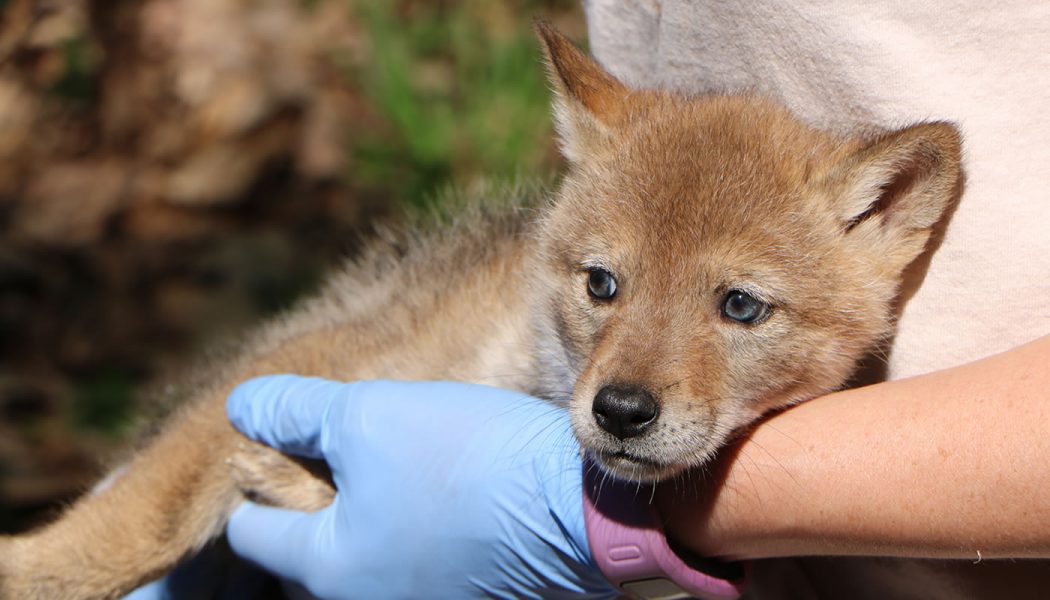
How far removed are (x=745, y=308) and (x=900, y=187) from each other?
1.34 feet

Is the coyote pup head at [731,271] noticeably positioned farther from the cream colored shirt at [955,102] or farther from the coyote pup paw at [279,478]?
the coyote pup paw at [279,478]

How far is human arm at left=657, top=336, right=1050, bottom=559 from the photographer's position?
1749mm

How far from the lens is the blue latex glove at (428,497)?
2.32m

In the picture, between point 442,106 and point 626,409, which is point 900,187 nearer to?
point 626,409

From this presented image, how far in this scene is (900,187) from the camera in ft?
7.13

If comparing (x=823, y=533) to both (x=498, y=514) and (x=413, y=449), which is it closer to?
(x=498, y=514)

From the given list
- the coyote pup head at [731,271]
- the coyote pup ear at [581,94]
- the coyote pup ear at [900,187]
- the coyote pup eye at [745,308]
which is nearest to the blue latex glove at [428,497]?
the coyote pup head at [731,271]

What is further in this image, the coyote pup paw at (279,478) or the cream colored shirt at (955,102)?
the coyote pup paw at (279,478)

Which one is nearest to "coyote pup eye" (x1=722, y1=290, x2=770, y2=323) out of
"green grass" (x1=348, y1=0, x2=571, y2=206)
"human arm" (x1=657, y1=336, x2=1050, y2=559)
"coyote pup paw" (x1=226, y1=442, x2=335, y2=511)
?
"human arm" (x1=657, y1=336, x2=1050, y2=559)

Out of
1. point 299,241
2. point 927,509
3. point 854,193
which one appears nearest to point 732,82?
point 854,193

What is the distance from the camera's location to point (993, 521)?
1.77 m

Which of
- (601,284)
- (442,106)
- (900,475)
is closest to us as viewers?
(900,475)

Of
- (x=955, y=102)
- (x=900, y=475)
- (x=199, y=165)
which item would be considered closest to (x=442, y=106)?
(x=199, y=165)

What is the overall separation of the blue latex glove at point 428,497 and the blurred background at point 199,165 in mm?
1925
